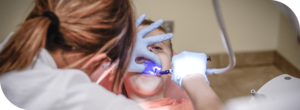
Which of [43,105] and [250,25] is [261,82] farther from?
[43,105]

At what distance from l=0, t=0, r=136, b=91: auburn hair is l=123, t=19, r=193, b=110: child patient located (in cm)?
18

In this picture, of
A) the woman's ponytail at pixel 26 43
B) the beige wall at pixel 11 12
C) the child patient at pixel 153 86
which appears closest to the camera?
the woman's ponytail at pixel 26 43

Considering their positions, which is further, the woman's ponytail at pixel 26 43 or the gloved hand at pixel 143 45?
the gloved hand at pixel 143 45

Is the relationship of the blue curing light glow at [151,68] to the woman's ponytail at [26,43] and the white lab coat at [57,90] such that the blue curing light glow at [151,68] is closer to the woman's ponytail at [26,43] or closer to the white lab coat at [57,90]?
the white lab coat at [57,90]

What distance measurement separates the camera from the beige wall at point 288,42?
0.81 meters

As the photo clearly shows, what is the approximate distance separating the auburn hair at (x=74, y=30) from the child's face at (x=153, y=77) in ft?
0.58

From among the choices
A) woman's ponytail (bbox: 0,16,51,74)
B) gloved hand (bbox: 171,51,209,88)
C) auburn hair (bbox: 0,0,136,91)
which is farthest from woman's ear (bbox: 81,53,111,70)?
gloved hand (bbox: 171,51,209,88)

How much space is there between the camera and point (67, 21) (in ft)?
1.81

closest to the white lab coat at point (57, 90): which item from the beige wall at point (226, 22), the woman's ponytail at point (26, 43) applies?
the woman's ponytail at point (26, 43)

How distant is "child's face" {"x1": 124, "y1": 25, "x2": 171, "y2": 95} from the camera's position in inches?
30.5

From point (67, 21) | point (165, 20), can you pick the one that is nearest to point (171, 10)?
point (165, 20)

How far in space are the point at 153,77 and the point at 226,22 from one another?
1.27 ft

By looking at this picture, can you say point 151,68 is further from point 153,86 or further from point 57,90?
point 57,90

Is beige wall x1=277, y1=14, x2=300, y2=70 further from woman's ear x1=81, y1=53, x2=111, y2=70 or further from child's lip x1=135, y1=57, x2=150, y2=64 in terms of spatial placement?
woman's ear x1=81, y1=53, x2=111, y2=70
